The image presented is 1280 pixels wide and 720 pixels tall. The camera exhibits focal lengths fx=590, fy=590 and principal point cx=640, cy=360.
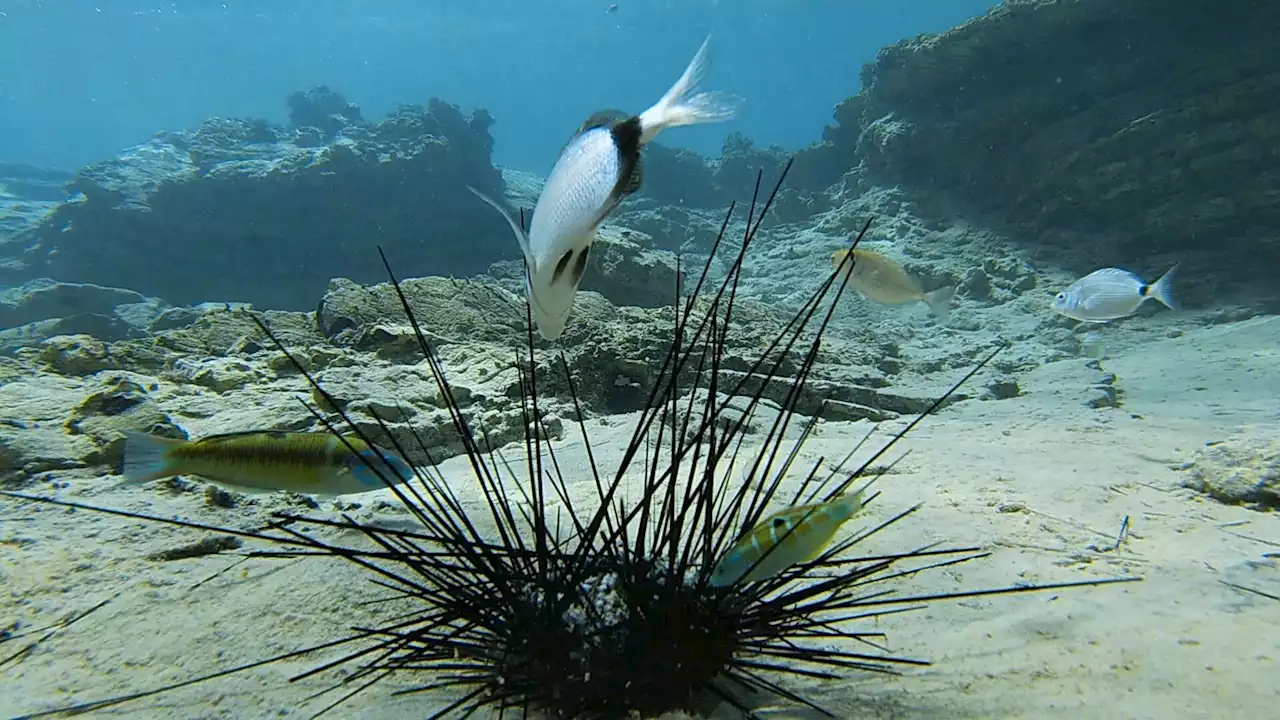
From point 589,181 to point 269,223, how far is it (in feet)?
69.3

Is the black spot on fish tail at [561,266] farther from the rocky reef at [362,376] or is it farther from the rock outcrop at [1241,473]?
the rock outcrop at [1241,473]

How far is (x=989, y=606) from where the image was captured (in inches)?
73.1

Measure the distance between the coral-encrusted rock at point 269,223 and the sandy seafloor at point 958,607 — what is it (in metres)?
16.2

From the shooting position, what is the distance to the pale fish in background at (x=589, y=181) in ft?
3.43

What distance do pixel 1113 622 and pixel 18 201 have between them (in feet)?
120

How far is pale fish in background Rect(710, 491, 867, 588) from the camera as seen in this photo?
133cm

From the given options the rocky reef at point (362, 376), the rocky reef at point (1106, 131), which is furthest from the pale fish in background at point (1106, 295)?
the rocky reef at point (1106, 131)

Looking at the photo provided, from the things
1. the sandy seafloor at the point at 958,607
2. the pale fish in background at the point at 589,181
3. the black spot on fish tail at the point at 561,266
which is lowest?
the sandy seafloor at the point at 958,607

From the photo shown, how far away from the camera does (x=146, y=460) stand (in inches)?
72.4

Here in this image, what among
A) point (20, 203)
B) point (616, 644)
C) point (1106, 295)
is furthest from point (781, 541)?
point (20, 203)

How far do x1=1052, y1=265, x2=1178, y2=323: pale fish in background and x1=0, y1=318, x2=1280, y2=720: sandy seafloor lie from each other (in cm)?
213

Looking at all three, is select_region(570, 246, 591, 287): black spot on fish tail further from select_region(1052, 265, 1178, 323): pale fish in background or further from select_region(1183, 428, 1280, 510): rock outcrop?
select_region(1052, 265, 1178, 323): pale fish in background

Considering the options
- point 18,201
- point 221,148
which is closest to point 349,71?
point 18,201

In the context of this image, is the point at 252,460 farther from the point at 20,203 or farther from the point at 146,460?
the point at 20,203
